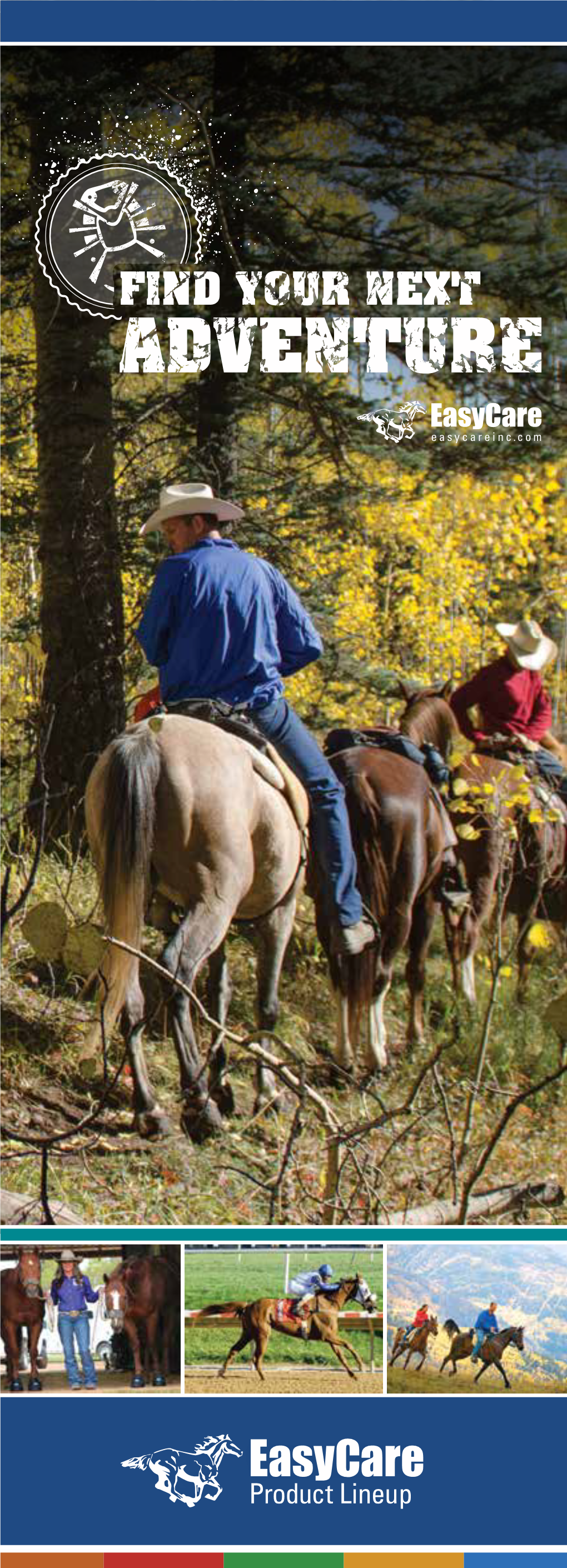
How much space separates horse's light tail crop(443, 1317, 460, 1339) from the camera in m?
5.37

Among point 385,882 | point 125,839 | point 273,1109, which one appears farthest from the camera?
point 385,882

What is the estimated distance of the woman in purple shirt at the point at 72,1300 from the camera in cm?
531

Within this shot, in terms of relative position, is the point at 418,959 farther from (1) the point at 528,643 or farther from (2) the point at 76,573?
(2) the point at 76,573

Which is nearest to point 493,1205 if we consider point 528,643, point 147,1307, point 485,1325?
point 485,1325

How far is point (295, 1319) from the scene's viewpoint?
527 centimetres

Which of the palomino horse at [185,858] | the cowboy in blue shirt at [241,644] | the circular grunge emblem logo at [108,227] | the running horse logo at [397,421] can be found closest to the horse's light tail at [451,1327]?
the palomino horse at [185,858]

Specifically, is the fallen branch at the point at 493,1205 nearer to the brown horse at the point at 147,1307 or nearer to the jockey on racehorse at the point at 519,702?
the brown horse at the point at 147,1307

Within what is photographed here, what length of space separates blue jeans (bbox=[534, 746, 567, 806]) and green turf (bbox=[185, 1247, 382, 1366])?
1.83 m

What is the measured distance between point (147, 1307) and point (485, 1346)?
1.22m

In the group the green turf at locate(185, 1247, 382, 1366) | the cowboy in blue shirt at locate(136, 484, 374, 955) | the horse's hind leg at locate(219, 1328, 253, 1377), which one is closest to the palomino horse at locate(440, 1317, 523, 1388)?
the green turf at locate(185, 1247, 382, 1366)

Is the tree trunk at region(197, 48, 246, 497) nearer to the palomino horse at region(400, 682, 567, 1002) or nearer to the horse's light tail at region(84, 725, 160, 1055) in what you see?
the horse's light tail at region(84, 725, 160, 1055)

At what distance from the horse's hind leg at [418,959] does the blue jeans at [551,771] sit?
630 mm

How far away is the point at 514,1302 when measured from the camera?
5.36m

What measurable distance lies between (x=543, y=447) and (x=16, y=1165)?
3255 millimetres
